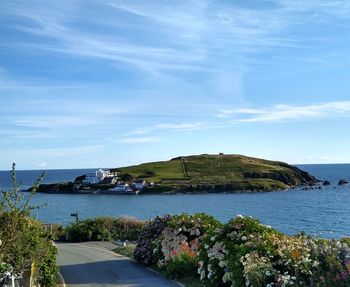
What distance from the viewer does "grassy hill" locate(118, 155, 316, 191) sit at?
433 ft

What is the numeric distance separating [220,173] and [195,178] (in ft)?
41.7

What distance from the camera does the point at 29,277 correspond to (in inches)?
453

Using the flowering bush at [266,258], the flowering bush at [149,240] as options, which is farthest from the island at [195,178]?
the flowering bush at [266,258]

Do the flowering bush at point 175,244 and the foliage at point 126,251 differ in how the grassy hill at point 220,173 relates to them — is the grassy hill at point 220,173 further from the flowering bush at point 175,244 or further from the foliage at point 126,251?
the flowering bush at point 175,244

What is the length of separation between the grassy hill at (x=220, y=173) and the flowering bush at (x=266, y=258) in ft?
375

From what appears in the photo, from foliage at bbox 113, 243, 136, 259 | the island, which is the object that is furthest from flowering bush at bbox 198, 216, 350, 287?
the island

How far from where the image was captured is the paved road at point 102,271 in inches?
597

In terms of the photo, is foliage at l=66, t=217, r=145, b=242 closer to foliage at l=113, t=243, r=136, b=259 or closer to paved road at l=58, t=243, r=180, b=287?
paved road at l=58, t=243, r=180, b=287

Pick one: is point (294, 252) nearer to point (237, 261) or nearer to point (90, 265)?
point (237, 261)

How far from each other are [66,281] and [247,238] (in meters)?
6.58

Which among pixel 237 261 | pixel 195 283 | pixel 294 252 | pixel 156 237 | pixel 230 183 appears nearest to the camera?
pixel 294 252

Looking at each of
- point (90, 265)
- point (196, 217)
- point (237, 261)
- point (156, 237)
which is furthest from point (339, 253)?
point (90, 265)

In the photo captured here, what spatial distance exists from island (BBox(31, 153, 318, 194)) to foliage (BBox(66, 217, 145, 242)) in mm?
93862

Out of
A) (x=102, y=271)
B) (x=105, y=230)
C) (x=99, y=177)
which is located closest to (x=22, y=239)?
(x=102, y=271)
